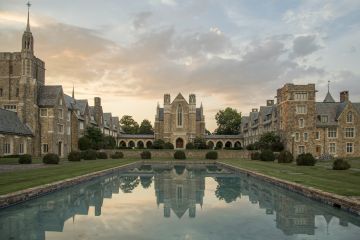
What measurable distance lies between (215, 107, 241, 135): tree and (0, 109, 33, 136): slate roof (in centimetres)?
7247

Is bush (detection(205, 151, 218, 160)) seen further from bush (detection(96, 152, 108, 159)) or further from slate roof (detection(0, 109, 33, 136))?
slate roof (detection(0, 109, 33, 136))

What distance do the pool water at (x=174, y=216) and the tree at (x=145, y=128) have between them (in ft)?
340

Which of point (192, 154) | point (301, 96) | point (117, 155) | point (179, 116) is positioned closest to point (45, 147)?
point (117, 155)

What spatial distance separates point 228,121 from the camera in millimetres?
118125

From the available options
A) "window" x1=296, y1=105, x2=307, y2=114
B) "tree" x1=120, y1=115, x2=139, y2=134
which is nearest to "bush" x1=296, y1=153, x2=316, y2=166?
"window" x1=296, y1=105, x2=307, y2=114

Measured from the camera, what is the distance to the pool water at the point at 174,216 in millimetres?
12109

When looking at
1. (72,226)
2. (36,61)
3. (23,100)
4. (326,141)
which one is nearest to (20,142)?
(23,100)

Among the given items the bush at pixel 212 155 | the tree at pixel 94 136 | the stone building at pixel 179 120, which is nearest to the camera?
the bush at pixel 212 155

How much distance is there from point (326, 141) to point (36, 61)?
4865cm

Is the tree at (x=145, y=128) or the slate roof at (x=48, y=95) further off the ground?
the slate roof at (x=48, y=95)

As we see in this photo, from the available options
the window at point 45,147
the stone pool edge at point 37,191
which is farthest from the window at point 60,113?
the stone pool edge at point 37,191

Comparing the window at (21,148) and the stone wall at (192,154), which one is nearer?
the window at (21,148)

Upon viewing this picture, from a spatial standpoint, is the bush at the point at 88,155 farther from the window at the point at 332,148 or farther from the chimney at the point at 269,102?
the chimney at the point at 269,102

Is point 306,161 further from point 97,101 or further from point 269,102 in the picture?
point 97,101
